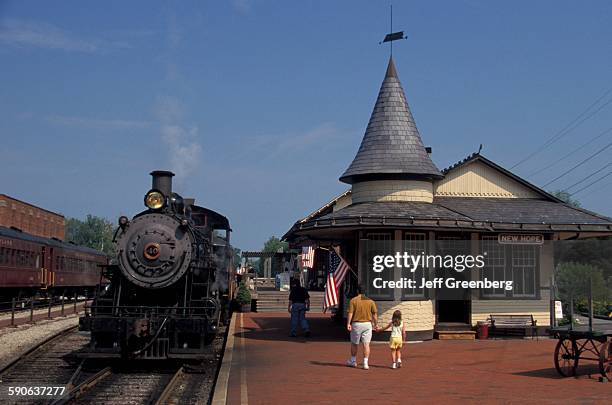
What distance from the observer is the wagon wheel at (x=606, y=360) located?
10445mm

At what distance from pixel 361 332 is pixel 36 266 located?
20.6m

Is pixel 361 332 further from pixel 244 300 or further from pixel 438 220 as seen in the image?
pixel 244 300

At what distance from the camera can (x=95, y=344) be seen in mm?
12961

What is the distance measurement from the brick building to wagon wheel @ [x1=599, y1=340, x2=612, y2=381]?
4463 centimetres

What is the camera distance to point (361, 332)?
12.1 metres

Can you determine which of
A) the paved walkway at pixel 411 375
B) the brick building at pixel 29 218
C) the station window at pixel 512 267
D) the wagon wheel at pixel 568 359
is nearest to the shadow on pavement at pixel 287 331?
the paved walkway at pixel 411 375

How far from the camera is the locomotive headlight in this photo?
13617 millimetres

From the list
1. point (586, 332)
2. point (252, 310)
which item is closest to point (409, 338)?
point (586, 332)

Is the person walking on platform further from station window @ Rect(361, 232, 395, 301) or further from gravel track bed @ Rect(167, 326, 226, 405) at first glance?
station window @ Rect(361, 232, 395, 301)

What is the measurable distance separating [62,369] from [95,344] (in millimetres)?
850

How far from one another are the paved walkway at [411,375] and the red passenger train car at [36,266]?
11.9 meters

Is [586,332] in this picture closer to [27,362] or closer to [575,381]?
[575,381]

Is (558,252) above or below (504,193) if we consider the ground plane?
below

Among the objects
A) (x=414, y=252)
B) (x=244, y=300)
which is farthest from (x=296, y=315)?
(x=244, y=300)
